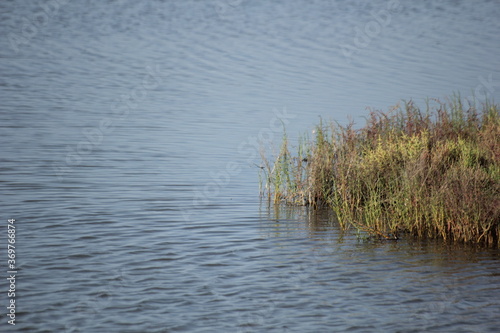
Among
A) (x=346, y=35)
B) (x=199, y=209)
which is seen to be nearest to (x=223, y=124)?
(x=199, y=209)

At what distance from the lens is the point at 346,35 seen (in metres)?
36.5

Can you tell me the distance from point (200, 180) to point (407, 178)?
16.5 feet

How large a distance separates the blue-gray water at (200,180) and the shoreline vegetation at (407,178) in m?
0.42

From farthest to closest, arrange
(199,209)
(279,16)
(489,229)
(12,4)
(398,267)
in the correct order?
(279,16) < (12,4) < (199,209) < (489,229) < (398,267)

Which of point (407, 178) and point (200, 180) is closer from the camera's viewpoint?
point (407, 178)

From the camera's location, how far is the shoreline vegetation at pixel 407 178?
10.6 metres

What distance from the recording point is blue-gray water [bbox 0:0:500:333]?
812 centimetres

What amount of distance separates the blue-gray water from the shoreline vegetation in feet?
1.39

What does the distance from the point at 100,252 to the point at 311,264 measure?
272 centimetres

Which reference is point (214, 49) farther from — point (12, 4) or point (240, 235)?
point (240, 235)

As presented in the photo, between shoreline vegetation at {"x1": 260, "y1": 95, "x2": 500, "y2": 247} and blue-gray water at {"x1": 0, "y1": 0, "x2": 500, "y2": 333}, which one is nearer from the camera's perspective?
blue-gray water at {"x1": 0, "y1": 0, "x2": 500, "y2": 333}

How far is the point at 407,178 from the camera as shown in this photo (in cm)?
1103

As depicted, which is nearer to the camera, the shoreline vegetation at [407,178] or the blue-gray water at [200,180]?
the blue-gray water at [200,180]

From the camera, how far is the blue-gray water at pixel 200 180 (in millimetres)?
8117
